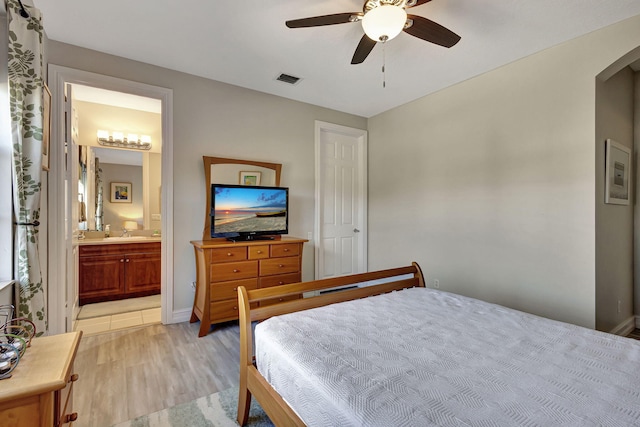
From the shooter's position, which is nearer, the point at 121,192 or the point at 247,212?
the point at 247,212

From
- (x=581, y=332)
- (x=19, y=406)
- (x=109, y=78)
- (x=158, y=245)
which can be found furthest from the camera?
(x=158, y=245)

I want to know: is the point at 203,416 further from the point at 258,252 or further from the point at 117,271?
the point at 117,271

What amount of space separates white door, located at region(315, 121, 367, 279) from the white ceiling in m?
1.07

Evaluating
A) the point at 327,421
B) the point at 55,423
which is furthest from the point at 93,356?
the point at 327,421

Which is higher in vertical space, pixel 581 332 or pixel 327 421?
pixel 581 332

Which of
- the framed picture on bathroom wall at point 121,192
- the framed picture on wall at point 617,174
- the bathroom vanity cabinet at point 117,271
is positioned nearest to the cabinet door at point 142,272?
the bathroom vanity cabinet at point 117,271

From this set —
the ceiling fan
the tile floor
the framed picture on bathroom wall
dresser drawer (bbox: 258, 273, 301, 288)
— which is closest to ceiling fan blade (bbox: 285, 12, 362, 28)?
the ceiling fan

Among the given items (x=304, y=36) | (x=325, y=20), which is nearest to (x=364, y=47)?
(x=325, y=20)

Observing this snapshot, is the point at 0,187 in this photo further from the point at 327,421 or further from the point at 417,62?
the point at 417,62

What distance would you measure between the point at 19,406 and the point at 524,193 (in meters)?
3.58

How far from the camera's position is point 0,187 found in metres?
1.82

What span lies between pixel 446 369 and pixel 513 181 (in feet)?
8.07

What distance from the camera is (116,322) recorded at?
3160mm

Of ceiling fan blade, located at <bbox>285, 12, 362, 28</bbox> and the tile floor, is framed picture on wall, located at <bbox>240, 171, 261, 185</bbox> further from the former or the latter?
ceiling fan blade, located at <bbox>285, 12, 362, 28</bbox>
